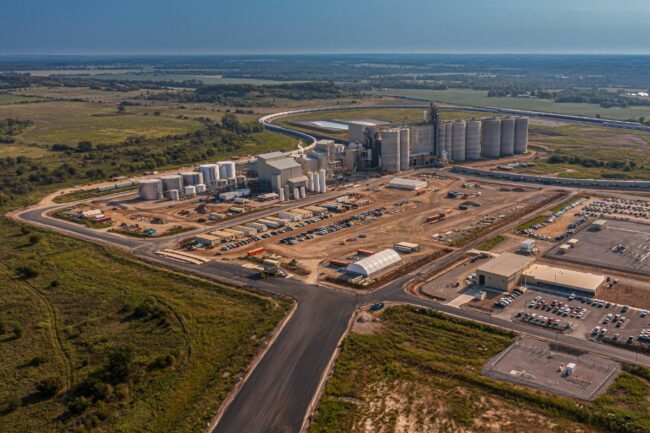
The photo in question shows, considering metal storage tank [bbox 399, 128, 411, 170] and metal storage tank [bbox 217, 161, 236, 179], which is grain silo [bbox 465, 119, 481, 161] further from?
metal storage tank [bbox 217, 161, 236, 179]

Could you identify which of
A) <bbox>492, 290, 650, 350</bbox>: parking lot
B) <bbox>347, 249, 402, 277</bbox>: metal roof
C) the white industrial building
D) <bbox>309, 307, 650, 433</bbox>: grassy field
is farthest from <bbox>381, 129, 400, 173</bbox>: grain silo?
<bbox>309, 307, 650, 433</bbox>: grassy field

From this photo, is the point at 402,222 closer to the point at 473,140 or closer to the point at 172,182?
the point at 172,182

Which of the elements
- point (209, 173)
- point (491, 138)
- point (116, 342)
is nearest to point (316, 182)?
point (209, 173)

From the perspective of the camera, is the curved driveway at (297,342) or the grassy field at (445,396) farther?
the curved driveway at (297,342)

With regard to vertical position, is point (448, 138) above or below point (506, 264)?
above

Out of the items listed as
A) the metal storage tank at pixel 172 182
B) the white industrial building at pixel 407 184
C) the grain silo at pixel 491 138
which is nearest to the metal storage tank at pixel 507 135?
the grain silo at pixel 491 138

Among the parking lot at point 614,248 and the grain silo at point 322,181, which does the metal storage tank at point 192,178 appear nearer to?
the grain silo at point 322,181

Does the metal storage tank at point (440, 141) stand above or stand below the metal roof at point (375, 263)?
above

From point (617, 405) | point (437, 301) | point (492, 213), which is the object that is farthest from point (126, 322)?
point (492, 213)
